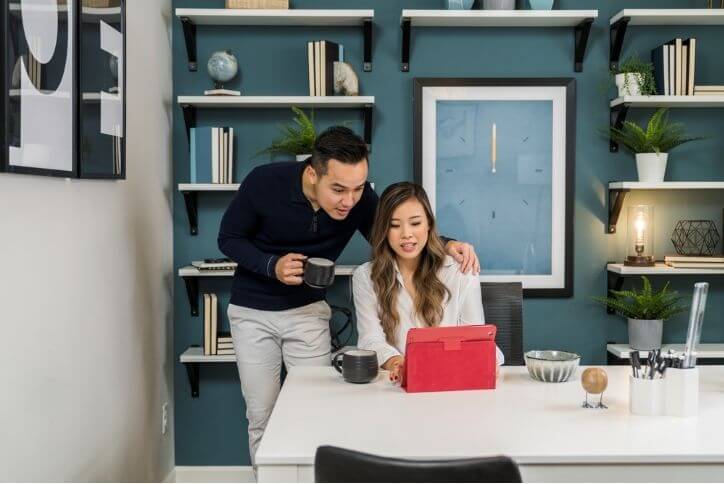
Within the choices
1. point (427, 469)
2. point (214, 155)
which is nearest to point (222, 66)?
point (214, 155)

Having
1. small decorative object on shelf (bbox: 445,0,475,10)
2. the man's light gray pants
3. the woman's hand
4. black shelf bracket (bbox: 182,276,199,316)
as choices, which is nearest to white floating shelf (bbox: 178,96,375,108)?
small decorative object on shelf (bbox: 445,0,475,10)

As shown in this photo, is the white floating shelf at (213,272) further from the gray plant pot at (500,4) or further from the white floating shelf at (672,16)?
the white floating shelf at (672,16)

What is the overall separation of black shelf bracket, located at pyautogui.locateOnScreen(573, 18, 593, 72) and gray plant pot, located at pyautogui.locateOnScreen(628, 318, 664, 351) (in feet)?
3.70

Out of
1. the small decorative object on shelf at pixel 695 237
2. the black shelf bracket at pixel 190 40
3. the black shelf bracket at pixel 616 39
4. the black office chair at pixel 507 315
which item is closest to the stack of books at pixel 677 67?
the black shelf bracket at pixel 616 39

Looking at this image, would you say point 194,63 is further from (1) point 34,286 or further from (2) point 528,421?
(2) point 528,421

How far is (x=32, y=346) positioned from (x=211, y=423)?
1.71 meters

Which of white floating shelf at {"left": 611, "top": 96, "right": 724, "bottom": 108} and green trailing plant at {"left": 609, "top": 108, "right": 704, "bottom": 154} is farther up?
white floating shelf at {"left": 611, "top": 96, "right": 724, "bottom": 108}

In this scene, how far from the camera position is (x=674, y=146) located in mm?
3334

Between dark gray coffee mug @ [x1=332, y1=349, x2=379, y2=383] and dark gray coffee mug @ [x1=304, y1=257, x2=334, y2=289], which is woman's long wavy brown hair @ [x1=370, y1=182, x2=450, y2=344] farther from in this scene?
dark gray coffee mug @ [x1=332, y1=349, x2=379, y2=383]

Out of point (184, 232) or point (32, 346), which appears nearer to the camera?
point (32, 346)

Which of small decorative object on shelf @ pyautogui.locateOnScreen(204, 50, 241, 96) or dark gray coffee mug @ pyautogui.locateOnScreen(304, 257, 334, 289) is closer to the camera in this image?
dark gray coffee mug @ pyautogui.locateOnScreen(304, 257, 334, 289)

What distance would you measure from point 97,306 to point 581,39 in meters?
2.26

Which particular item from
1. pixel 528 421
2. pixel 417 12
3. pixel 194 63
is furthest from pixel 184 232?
pixel 528 421

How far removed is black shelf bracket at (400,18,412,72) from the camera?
3.31m
